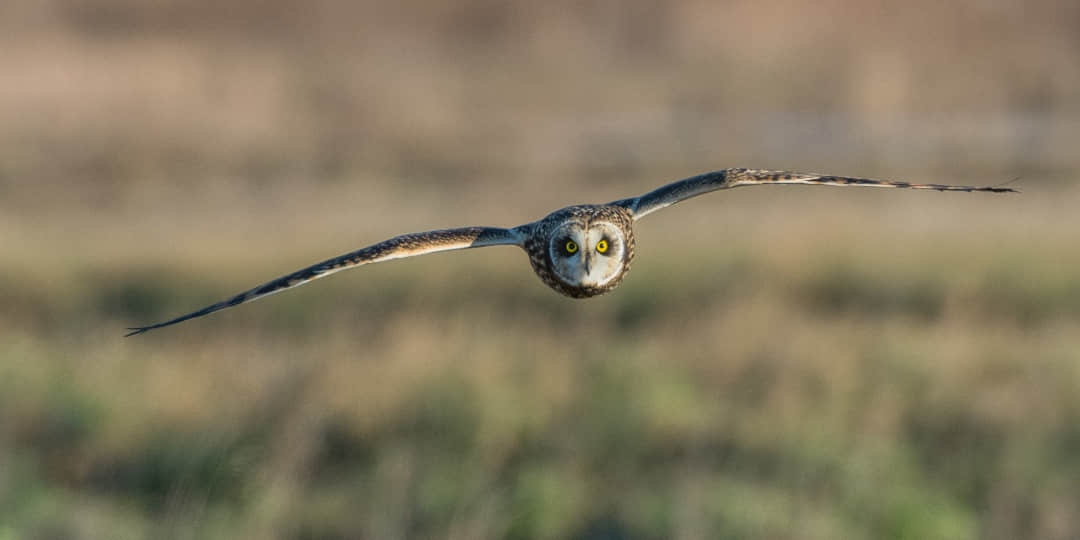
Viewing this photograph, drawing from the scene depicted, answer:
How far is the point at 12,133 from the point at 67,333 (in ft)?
45.4

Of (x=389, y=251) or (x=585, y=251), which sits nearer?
(x=389, y=251)

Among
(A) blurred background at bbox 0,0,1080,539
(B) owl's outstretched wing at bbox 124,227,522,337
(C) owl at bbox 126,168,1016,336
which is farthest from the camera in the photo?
(A) blurred background at bbox 0,0,1080,539

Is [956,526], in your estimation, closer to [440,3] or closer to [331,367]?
[331,367]

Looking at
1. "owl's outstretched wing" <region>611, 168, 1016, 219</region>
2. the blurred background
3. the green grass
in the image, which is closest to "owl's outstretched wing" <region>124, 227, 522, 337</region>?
"owl's outstretched wing" <region>611, 168, 1016, 219</region>

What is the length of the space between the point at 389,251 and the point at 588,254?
81 cm

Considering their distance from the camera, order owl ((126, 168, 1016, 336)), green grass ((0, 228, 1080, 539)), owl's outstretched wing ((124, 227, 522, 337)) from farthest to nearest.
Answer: green grass ((0, 228, 1080, 539))
owl ((126, 168, 1016, 336))
owl's outstretched wing ((124, 227, 522, 337))

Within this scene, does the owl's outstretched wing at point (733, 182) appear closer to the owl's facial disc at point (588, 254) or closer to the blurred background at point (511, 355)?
the owl's facial disc at point (588, 254)

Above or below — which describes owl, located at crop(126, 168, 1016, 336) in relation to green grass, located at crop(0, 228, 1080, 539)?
above

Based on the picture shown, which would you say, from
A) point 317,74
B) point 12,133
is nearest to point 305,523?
point 12,133

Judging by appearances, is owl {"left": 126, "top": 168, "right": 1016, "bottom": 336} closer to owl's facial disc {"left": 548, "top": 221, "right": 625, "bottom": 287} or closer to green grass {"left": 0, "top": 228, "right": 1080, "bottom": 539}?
owl's facial disc {"left": 548, "top": 221, "right": 625, "bottom": 287}

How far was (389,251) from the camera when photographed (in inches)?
176

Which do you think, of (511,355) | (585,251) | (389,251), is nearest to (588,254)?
(585,251)

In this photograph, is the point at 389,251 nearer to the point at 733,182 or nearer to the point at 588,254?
the point at 588,254

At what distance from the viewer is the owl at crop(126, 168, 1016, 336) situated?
15.0 feet
